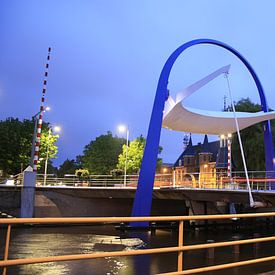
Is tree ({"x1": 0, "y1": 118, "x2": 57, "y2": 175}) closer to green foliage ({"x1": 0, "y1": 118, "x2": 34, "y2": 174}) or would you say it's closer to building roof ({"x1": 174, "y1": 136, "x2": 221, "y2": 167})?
green foliage ({"x1": 0, "y1": 118, "x2": 34, "y2": 174})

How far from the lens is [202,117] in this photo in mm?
32812

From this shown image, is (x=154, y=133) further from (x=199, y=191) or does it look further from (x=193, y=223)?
(x=193, y=223)

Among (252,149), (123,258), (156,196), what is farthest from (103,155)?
(123,258)

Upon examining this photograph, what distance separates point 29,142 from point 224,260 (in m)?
39.1

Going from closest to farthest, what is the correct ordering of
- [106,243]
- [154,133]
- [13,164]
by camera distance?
[106,243]
[154,133]
[13,164]

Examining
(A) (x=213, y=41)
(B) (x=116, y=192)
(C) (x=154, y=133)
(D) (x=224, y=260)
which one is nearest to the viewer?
(D) (x=224, y=260)

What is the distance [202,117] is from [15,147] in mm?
27849

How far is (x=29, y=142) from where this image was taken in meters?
50.5

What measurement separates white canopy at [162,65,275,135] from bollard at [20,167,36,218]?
12.2 metres

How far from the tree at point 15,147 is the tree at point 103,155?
13.0 m

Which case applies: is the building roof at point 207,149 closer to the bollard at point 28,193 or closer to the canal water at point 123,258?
the bollard at point 28,193

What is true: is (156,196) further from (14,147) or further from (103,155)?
(103,155)

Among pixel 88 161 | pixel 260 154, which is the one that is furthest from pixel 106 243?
pixel 88 161

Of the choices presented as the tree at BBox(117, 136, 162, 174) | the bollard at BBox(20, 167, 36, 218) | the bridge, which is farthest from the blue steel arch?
the tree at BBox(117, 136, 162, 174)
